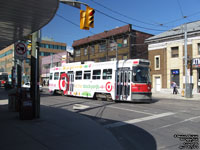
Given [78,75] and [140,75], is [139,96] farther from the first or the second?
[78,75]

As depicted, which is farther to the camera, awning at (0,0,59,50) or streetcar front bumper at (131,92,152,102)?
streetcar front bumper at (131,92,152,102)

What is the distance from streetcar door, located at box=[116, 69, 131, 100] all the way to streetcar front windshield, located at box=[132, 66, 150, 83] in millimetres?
438

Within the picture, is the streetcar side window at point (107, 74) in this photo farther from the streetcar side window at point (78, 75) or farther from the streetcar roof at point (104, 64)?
the streetcar side window at point (78, 75)

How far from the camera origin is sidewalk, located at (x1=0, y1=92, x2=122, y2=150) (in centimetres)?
528

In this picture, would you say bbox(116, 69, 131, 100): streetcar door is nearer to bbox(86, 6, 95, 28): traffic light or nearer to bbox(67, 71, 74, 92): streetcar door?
bbox(86, 6, 95, 28): traffic light

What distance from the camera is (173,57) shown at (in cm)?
2805

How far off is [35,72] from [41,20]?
2250 millimetres

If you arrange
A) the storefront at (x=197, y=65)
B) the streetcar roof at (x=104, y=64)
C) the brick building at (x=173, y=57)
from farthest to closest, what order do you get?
the brick building at (x=173, y=57) < the storefront at (x=197, y=65) < the streetcar roof at (x=104, y=64)

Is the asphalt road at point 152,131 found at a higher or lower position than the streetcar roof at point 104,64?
lower

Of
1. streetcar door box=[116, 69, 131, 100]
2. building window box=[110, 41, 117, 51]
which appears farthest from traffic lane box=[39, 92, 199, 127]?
building window box=[110, 41, 117, 51]

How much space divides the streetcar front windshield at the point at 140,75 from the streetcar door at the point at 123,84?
0.44 metres

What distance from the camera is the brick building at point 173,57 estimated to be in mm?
25578

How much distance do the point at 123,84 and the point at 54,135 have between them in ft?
29.9

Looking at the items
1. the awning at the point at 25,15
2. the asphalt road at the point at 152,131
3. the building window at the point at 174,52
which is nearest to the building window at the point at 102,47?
the building window at the point at 174,52
